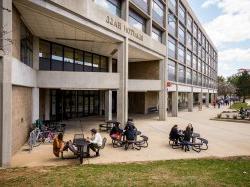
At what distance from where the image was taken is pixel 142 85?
26.6 metres

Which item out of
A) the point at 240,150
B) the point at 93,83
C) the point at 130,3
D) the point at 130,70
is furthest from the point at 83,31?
the point at 130,70

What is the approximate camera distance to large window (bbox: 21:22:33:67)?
15297 millimetres

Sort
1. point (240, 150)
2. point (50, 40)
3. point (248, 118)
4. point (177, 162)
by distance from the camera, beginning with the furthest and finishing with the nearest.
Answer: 1. point (248, 118)
2. point (50, 40)
3. point (240, 150)
4. point (177, 162)

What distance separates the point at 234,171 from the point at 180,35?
30909 mm

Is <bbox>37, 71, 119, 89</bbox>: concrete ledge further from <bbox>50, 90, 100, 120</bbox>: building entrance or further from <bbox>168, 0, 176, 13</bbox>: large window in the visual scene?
<bbox>168, 0, 176, 13</bbox>: large window

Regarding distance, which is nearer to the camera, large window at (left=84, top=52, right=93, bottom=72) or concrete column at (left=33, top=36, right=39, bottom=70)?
concrete column at (left=33, top=36, right=39, bottom=70)

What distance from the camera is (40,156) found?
1228cm

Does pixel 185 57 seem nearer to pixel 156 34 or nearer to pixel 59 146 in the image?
pixel 156 34

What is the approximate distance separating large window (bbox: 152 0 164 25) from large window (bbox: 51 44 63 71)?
36.2ft

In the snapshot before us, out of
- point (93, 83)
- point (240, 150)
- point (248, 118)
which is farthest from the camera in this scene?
point (248, 118)

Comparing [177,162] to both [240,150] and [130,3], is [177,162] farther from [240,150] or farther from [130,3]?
[130,3]

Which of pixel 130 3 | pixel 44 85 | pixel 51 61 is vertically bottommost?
pixel 44 85

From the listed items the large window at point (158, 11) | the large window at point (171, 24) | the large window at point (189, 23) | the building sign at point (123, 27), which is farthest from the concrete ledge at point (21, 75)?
the large window at point (189, 23)

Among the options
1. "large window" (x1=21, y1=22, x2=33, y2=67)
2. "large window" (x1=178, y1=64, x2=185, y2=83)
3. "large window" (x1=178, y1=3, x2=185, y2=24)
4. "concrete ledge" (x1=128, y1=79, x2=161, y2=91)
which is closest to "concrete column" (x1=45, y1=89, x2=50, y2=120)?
"large window" (x1=21, y1=22, x2=33, y2=67)
